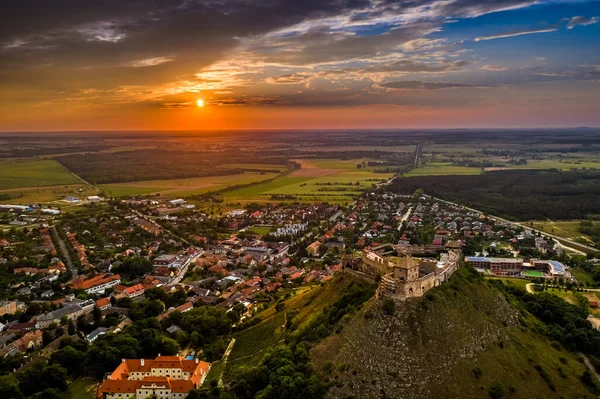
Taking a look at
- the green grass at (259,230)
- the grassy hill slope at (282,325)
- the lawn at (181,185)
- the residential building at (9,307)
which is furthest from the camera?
the lawn at (181,185)

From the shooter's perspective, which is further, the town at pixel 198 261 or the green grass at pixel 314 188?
the green grass at pixel 314 188

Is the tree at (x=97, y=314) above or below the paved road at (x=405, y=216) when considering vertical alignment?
above

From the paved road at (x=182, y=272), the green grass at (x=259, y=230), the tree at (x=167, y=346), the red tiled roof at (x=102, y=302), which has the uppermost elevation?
the tree at (x=167, y=346)

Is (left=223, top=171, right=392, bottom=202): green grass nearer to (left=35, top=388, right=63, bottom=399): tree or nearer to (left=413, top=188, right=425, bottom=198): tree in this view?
(left=413, top=188, right=425, bottom=198): tree

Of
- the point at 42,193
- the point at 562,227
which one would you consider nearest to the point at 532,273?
the point at 562,227

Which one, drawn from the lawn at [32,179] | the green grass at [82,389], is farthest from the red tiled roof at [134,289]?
the lawn at [32,179]

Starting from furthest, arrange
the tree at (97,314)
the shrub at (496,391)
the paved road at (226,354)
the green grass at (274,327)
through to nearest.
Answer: the tree at (97,314)
the green grass at (274,327)
the paved road at (226,354)
the shrub at (496,391)

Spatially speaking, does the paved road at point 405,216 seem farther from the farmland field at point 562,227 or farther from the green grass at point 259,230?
the green grass at point 259,230
